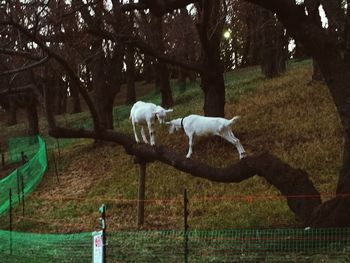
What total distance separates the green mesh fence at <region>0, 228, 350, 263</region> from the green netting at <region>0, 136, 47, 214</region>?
531cm

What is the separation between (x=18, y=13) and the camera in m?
15.9

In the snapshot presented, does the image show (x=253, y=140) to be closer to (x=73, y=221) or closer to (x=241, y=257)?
(x=73, y=221)

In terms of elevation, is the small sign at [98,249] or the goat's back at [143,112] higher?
the goat's back at [143,112]

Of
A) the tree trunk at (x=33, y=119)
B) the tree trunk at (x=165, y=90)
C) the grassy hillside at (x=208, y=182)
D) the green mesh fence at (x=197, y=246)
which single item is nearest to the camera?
the green mesh fence at (x=197, y=246)

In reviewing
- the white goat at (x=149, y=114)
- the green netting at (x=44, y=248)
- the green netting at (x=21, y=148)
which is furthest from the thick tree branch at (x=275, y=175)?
the green netting at (x=21, y=148)

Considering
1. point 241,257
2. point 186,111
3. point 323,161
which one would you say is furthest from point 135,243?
point 186,111

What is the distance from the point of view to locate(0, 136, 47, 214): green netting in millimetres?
18695

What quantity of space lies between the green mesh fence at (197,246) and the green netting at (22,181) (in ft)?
17.4

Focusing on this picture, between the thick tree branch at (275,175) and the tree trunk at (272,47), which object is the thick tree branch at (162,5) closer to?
the thick tree branch at (275,175)

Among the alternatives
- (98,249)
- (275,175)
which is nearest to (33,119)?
(275,175)

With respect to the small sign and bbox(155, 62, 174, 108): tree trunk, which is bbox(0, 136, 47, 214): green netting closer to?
bbox(155, 62, 174, 108): tree trunk

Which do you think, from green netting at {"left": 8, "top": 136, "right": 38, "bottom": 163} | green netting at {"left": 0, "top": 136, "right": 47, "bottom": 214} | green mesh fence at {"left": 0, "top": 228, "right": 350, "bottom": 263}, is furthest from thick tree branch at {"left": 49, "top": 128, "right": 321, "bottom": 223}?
green netting at {"left": 8, "top": 136, "right": 38, "bottom": 163}

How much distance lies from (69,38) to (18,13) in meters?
2.44

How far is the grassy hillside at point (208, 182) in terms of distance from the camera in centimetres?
1391
